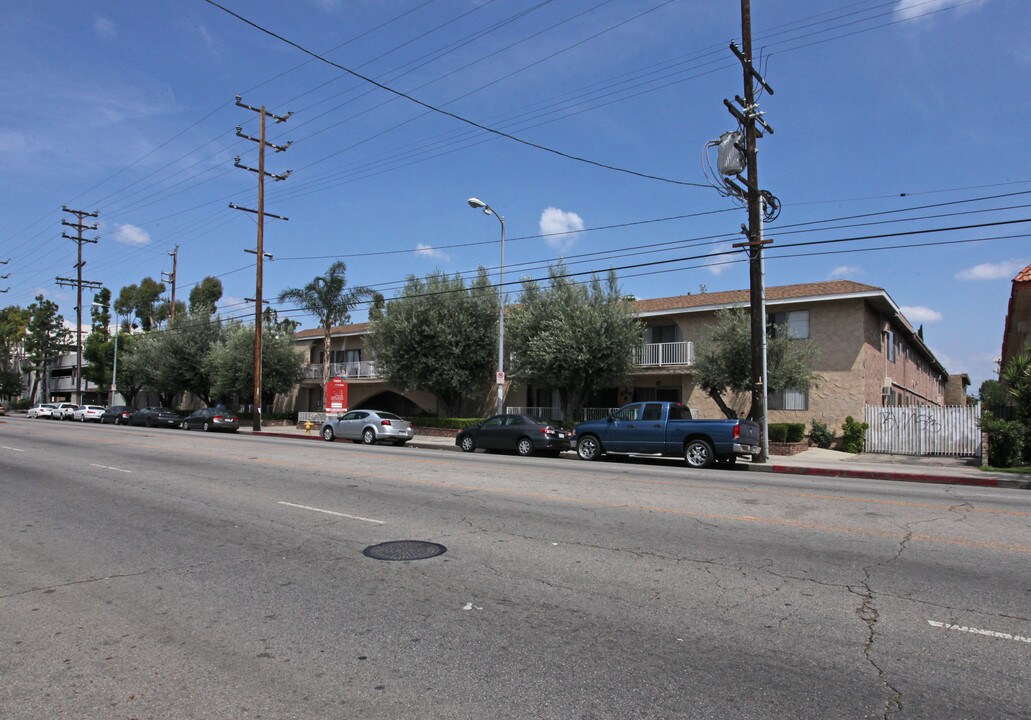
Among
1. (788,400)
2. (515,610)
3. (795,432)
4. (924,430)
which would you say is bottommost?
(515,610)

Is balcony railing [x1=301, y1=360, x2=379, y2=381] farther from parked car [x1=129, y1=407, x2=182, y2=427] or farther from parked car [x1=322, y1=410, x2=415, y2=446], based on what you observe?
parked car [x1=322, y1=410, x2=415, y2=446]

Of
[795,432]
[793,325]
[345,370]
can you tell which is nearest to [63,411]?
[345,370]

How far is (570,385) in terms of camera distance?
2866 cm

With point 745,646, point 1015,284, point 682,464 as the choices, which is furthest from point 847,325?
point 745,646

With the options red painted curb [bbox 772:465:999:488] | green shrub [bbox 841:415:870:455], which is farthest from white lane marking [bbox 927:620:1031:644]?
green shrub [bbox 841:415:870:455]

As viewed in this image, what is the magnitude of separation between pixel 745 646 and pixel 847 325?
23.8m

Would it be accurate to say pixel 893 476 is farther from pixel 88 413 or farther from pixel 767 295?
pixel 88 413

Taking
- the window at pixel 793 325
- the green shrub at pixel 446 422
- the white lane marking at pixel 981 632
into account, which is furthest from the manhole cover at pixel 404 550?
the green shrub at pixel 446 422

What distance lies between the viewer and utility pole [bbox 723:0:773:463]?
1916 cm

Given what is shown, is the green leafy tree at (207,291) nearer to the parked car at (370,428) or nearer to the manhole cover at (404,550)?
the parked car at (370,428)

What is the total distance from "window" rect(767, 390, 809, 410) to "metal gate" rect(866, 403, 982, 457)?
2554mm

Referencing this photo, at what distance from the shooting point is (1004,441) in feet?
61.5

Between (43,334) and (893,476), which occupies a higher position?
(43,334)

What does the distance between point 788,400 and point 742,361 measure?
4.29 metres
